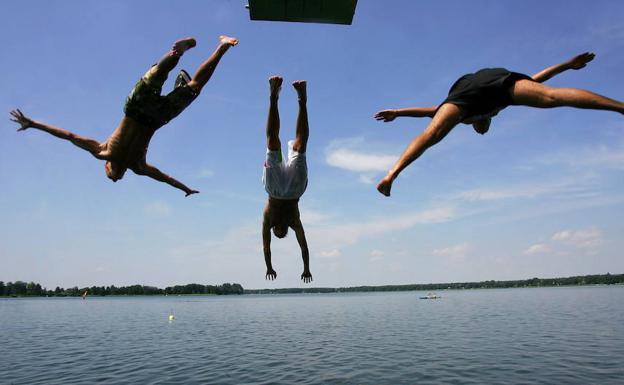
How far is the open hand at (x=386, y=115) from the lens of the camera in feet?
24.7

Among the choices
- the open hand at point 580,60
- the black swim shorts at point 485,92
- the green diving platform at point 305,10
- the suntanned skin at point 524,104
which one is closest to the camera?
the suntanned skin at point 524,104

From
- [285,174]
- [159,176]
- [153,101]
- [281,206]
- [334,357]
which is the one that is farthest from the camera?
[334,357]

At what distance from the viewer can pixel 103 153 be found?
770 cm

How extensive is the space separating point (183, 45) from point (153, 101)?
1096 mm

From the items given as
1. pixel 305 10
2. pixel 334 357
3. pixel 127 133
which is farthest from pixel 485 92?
pixel 334 357

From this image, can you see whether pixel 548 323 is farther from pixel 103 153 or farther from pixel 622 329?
pixel 103 153

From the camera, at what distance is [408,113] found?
24.2ft

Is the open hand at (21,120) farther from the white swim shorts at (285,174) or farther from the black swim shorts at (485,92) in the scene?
the black swim shorts at (485,92)

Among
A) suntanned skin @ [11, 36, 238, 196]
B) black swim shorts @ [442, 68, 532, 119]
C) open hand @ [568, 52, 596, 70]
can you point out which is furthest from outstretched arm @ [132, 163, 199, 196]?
open hand @ [568, 52, 596, 70]

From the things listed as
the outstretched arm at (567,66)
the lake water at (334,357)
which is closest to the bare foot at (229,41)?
the outstretched arm at (567,66)

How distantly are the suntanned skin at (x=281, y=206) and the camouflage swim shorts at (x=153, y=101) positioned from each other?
180 cm

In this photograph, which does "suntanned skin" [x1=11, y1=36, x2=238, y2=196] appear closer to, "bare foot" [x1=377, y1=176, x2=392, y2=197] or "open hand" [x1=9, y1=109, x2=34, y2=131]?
"open hand" [x1=9, y1=109, x2=34, y2=131]

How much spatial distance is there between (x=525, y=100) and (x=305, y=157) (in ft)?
17.1

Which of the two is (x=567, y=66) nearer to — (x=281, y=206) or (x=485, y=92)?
(x=485, y=92)
